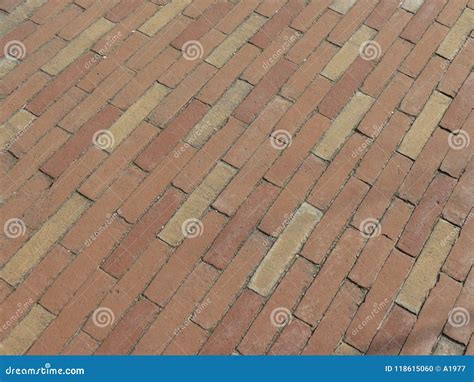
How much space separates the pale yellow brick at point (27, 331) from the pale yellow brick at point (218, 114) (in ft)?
4.99

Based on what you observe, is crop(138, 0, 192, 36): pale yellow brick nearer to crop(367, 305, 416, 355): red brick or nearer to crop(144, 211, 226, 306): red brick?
crop(144, 211, 226, 306): red brick

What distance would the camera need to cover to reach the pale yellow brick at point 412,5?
440 cm

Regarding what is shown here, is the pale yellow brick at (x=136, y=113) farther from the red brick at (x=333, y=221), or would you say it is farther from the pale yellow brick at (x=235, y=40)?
the red brick at (x=333, y=221)

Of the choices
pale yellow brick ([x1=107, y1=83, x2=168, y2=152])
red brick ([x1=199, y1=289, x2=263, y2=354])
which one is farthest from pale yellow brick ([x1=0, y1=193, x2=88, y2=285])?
red brick ([x1=199, y1=289, x2=263, y2=354])

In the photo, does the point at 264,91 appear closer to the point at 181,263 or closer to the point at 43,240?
the point at 181,263

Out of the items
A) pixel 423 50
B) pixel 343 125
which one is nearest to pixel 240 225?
pixel 343 125

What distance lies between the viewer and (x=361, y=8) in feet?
14.5

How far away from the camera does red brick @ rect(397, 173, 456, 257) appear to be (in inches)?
131

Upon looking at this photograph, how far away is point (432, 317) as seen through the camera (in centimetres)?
311

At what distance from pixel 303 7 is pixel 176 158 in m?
1.89

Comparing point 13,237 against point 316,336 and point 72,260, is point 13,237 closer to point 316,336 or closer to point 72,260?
point 72,260

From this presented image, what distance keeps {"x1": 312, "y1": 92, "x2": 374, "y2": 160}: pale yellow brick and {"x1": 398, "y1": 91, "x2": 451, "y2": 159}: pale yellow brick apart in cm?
38

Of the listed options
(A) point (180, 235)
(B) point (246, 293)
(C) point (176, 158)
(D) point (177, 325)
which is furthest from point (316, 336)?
(C) point (176, 158)

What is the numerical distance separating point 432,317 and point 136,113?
8.22 feet
